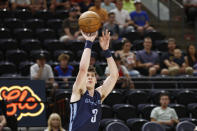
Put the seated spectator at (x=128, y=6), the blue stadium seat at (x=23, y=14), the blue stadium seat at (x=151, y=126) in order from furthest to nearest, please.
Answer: the seated spectator at (x=128, y=6), the blue stadium seat at (x=23, y=14), the blue stadium seat at (x=151, y=126)

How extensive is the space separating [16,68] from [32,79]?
4.39 ft

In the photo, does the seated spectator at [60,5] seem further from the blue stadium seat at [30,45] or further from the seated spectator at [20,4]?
the blue stadium seat at [30,45]

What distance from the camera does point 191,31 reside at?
1644 cm

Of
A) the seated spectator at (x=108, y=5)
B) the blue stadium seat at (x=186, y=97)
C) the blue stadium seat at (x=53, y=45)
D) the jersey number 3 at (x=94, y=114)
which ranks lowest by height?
the blue stadium seat at (x=186, y=97)

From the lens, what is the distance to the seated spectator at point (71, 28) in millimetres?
13996

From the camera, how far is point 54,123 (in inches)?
397

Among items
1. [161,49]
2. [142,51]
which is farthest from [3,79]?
[161,49]

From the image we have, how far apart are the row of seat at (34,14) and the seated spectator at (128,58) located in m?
2.88

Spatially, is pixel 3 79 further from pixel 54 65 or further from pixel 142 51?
pixel 142 51

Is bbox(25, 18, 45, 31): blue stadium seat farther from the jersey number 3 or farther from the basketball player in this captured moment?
the jersey number 3

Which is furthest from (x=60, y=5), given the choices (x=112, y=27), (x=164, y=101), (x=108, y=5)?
(x=164, y=101)

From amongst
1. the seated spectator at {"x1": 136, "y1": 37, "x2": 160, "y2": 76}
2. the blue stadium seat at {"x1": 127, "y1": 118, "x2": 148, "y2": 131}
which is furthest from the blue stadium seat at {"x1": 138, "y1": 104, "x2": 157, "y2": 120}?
the seated spectator at {"x1": 136, "y1": 37, "x2": 160, "y2": 76}

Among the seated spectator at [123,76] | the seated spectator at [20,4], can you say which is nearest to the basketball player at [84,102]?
the seated spectator at [123,76]

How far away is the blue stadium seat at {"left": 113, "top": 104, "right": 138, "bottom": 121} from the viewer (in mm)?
11258
